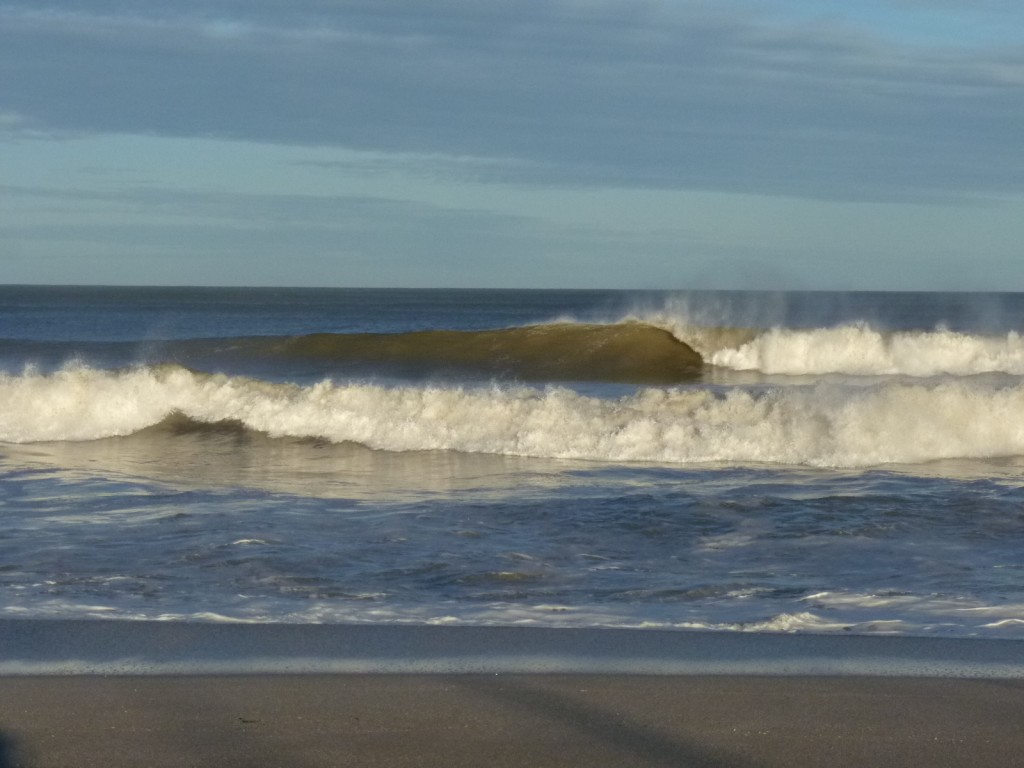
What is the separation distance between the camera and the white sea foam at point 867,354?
103 ft

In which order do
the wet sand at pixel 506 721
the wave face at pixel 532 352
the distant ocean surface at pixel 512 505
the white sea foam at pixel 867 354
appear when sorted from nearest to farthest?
the wet sand at pixel 506 721, the distant ocean surface at pixel 512 505, the wave face at pixel 532 352, the white sea foam at pixel 867 354

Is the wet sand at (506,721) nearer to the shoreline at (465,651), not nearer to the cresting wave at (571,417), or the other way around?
the shoreline at (465,651)

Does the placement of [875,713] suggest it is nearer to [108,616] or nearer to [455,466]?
[108,616]

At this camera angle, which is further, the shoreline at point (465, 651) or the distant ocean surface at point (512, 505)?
the distant ocean surface at point (512, 505)

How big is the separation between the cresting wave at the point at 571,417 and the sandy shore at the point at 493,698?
738cm

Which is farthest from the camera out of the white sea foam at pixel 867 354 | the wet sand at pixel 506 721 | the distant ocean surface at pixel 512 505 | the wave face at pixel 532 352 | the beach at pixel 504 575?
the white sea foam at pixel 867 354

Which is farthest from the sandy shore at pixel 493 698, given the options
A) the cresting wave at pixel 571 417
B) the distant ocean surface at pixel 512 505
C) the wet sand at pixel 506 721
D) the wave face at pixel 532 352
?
Result: the wave face at pixel 532 352

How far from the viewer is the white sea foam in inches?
1235

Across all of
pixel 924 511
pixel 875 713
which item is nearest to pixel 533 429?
pixel 924 511

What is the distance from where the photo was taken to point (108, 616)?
21.9ft

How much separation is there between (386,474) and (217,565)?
15.5 feet

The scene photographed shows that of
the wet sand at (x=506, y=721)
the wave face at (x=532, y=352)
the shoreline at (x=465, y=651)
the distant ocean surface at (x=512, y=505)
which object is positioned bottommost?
the wet sand at (x=506, y=721)

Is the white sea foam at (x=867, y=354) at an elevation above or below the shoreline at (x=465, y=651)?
above

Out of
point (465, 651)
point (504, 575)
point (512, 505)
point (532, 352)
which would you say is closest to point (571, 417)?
point (512, 505)
